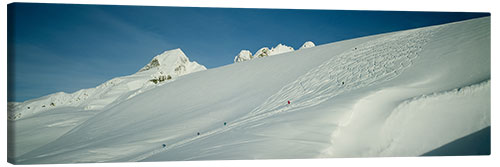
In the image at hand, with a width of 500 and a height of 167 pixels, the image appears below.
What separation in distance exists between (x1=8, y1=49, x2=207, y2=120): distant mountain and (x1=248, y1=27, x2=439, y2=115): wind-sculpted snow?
240 cm

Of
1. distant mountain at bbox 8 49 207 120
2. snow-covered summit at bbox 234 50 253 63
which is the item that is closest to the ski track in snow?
snow-covered summit at bbox 234 50 253 63

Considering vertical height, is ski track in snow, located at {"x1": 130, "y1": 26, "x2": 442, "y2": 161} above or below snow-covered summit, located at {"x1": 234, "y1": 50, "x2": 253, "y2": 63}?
below

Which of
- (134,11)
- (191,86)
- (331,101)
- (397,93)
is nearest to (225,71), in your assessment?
(191,86)

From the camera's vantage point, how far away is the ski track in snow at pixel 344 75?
4.30 metres

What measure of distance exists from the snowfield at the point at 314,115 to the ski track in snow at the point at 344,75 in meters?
0.03

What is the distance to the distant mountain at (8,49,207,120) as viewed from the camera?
175 inches

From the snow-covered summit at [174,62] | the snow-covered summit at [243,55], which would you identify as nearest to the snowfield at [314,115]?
the snow-covered summit at [243,55]

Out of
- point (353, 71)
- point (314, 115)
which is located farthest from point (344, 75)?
point (314, 115)

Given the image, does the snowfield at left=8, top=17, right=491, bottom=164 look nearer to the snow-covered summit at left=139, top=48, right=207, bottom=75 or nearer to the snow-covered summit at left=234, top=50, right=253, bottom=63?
the snow-covered summit at left=234, top=50, right=253, bottom=63

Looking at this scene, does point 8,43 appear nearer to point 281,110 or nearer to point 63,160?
point 63,160

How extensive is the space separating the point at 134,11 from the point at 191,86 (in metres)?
3.74

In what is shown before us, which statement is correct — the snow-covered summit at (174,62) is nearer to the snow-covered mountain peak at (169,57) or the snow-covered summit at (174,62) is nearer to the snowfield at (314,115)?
the snow-covered mountain peak at (169,57)

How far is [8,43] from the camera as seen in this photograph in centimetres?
377

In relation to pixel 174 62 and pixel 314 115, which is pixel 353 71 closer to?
pixel 314 115
